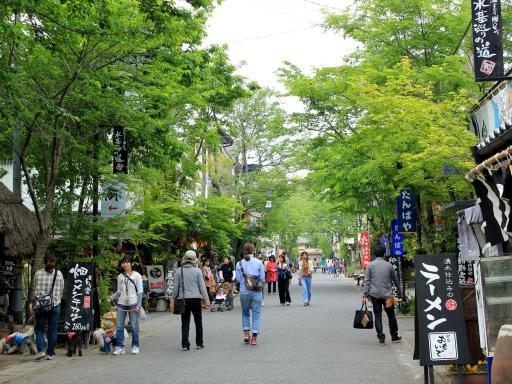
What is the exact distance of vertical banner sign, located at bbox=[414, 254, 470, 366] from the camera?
7742 millimetres

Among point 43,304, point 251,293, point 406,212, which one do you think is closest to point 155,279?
point 406,212

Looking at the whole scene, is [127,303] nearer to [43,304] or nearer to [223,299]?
[43,304]

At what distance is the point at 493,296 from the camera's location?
7172mm

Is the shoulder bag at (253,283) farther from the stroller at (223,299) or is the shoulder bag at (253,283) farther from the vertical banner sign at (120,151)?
the stroller at (223,299)

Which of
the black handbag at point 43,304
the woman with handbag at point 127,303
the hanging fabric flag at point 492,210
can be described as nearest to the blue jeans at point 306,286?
the woman with handbag at point 127,303

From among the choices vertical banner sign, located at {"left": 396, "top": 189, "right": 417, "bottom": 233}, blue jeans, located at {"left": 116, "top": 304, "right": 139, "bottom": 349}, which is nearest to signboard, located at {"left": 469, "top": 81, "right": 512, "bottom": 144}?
vertical banner sign, located at {"left": 396, "top": 189, "right": 417, "bottom": 233}

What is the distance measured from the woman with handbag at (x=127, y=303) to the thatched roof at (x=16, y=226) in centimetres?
255

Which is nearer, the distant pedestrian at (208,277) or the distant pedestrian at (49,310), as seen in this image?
the distant pedestrian at (49,310)

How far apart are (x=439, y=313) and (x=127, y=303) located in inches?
236

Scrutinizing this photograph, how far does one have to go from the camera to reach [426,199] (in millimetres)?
17859

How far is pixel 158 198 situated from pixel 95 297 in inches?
391

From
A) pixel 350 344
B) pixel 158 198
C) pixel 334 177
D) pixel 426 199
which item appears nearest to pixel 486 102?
pixel 426 199

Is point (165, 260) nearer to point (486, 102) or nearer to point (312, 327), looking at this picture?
point (312, 327)

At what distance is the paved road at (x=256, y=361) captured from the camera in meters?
9.04
